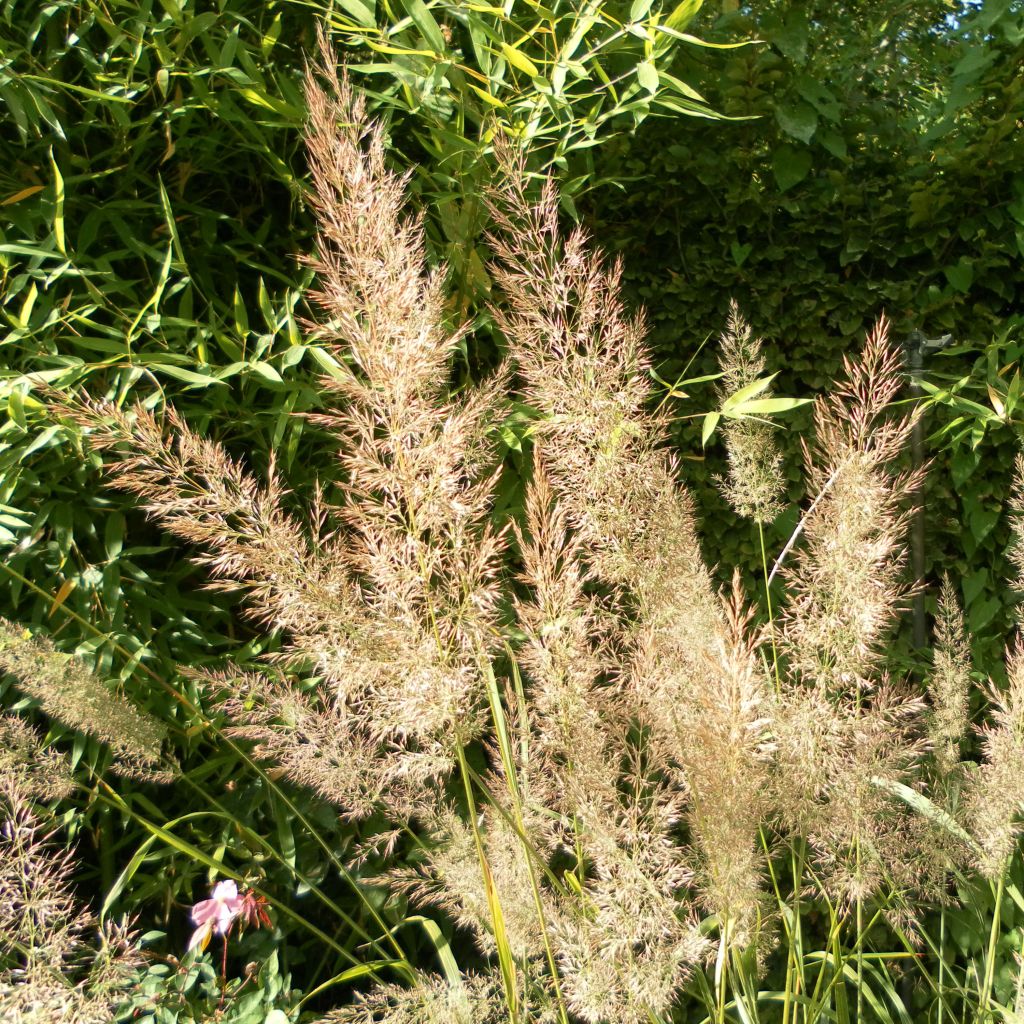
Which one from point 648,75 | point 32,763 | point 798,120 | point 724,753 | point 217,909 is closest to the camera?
point 724,753

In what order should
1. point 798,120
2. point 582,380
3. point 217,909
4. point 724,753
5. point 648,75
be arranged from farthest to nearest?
point 798,120, point 217,909, point 648,75, point 582,380, point 724,753

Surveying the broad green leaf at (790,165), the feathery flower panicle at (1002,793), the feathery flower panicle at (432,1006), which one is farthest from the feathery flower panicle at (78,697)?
the broad green leaf at (790,165)

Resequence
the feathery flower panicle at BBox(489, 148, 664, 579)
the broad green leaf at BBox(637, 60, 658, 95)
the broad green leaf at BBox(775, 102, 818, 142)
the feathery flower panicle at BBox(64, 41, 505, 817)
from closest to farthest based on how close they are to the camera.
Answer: the feathery flower panicle at BBox(64, 41, 505, 817) < the feathery flower panicle at BBox(489, 148, 664, 579) < the broad green leaf at BBox(637, 60, 658, 95) < the broad green leaf at BBox(775, 102, 818, 142)

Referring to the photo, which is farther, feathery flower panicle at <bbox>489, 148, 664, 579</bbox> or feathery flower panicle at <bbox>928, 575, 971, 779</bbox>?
feathery flower panicle at <bbox>928, 575, 971, 779</bbox>

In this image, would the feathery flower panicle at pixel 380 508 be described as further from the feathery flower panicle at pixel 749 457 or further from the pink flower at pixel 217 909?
the pink flower at pixel 217 909

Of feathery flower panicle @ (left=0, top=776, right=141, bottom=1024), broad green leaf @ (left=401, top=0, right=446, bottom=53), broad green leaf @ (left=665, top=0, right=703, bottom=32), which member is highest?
broad green leaf @ (left=665, top=0, right=703, bottom=32)

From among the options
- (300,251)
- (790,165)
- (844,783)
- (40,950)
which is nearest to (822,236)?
(790,165)

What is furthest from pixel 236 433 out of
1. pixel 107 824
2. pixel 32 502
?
pixel 107 824

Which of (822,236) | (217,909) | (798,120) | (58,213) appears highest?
(798,120)

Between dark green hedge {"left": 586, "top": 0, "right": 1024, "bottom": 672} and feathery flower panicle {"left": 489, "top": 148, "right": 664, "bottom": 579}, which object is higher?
dark green hedge {"left": 586, "top": 0, "right": 1024, "bottom": 672}

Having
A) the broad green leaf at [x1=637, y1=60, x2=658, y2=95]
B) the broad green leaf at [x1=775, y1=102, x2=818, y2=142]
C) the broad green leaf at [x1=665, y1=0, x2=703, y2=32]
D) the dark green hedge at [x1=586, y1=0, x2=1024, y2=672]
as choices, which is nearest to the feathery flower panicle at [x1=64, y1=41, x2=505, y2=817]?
the broad green leaf at [x1=637, y1=60, x2=658, y2=95]

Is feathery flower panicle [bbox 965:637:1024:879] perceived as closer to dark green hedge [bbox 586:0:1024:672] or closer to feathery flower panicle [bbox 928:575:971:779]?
feathery flower panicle [bbox 928:575:971:779]

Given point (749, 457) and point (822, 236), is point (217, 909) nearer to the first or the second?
point (749, 457)

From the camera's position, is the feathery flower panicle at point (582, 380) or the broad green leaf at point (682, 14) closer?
the feathery flower panicle at point (582, 380)
